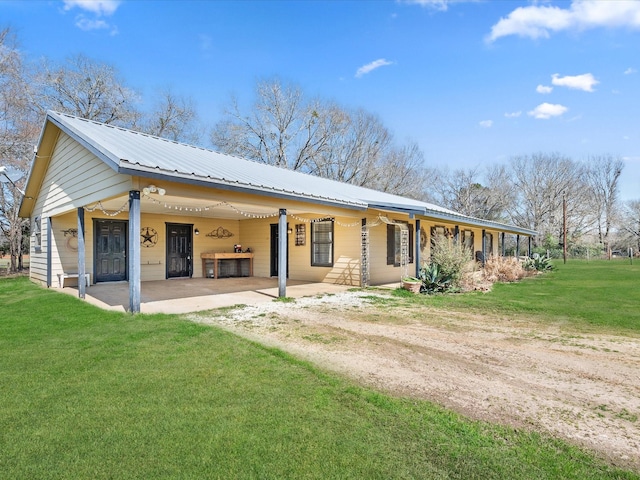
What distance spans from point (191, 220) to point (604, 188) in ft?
138

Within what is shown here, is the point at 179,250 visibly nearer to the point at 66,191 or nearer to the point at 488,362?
the point at 66,191

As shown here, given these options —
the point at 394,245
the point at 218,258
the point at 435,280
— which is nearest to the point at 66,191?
the point at 218,258

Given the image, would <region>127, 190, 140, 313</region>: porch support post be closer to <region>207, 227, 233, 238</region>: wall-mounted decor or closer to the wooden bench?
the wooden bench

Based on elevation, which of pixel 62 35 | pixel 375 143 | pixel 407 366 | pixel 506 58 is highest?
pixel 62 35

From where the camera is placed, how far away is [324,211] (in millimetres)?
8969

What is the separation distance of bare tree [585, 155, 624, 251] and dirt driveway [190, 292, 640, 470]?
126 feet

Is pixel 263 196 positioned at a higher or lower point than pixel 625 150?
lower

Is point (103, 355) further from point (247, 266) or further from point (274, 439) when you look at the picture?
point (247, 266)

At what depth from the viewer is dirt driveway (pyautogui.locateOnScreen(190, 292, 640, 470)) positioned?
2.53 meters

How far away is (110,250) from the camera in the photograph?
10453mm

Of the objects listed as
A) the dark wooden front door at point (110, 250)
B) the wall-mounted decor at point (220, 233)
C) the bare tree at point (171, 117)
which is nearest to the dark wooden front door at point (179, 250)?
the wall-mounted decor at point (220, 233)

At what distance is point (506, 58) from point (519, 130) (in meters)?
11.2

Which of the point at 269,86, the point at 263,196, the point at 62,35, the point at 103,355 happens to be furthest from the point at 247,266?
the point at 269,86

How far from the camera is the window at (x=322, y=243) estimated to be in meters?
11.0
